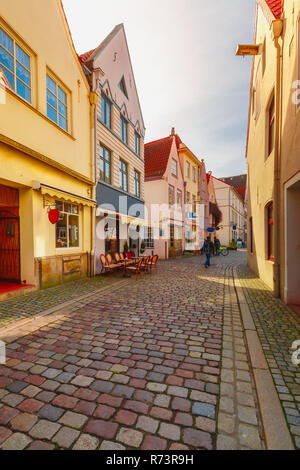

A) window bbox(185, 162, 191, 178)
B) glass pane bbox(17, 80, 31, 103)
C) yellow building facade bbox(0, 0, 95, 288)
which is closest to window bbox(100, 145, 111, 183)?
yellow building facade bbox(0, 0, 95, 288)

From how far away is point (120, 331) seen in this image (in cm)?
427

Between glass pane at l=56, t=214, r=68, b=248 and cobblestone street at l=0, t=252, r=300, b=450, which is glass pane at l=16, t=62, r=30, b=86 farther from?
cobblestone street at l=0, t=252, r=300, b=450

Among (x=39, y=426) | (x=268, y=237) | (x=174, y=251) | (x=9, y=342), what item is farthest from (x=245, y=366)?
(x=174, y=251)

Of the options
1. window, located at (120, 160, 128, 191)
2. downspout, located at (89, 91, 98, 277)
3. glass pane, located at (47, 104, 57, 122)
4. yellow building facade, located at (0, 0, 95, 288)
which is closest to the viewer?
yellow building facade, located at (0, 0, 95, 288)

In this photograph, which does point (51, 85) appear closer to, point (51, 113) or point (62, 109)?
point (62, 109)

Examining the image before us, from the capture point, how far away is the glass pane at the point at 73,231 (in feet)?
30.7

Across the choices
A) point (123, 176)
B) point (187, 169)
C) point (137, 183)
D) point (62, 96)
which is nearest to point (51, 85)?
point (62, 96)

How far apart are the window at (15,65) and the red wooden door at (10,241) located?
2951mm

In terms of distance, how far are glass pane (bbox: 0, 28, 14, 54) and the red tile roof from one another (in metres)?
7.67

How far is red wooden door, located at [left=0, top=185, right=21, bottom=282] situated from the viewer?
7.36 meters

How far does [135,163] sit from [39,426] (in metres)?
14.8

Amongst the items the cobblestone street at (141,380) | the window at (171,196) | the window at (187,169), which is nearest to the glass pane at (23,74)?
the cobblestone street at (141,380)

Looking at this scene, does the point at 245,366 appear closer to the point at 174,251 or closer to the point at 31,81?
the point at 31,81

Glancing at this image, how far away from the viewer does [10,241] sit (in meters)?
7.50
